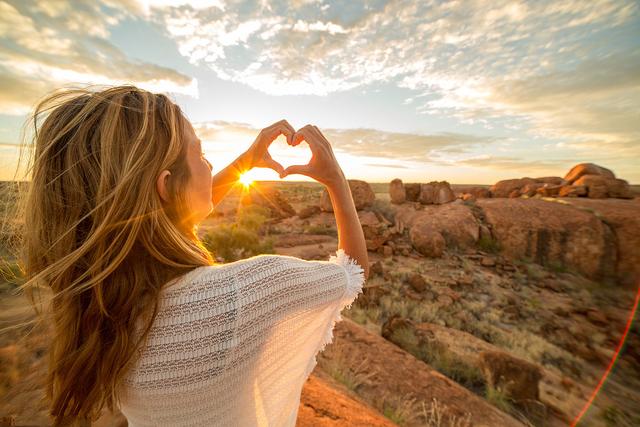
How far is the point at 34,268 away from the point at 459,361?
16.7 ft

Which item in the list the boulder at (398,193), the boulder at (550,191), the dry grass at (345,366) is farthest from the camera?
the boulder at (398,193)

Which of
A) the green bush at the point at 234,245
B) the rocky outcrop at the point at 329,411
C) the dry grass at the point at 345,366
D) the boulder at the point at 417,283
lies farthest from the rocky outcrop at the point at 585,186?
the rocky outcrop at the point at 329,411

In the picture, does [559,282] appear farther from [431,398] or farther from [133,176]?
[133,176]

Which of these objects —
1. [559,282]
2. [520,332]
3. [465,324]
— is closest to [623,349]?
[520,332]

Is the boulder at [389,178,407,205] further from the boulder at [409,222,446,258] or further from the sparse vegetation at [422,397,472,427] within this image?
the sparse vegetation at [422,397,472,427]

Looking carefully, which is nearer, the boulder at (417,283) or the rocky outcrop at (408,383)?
the rocky outcrop at (408,383)

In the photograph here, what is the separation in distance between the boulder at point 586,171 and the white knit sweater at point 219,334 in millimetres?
18323

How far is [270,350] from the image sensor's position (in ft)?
3.29

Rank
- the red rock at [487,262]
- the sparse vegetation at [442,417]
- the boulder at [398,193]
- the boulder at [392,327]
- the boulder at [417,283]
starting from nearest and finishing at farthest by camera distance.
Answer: the sparse vegetation at [442,417]
the boulder at [392,327]
the boulder at [417,283]
the red rock at [487,262]
the boulder at [398,193]

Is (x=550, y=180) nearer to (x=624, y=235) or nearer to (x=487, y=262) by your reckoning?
(x=624, y=235)

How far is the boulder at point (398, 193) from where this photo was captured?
56.3ft

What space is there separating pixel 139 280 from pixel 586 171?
19186 mm

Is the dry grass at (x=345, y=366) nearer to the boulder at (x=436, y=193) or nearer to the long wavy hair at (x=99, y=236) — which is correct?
the long wavy hair at (x=99, y=236)

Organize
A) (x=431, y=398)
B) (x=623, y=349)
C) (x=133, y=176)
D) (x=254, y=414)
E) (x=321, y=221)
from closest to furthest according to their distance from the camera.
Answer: (x=133, y=176), (x=254, y=414), (x=431, y=398), (x=623, y=349), (x=321, y=221)
